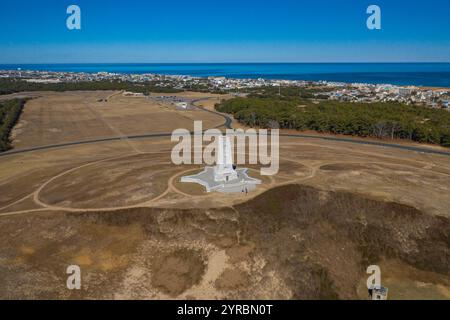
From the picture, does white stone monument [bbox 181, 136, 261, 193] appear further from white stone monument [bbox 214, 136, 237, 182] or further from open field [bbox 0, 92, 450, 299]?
open field [bbox 0, 92, 450, 299]

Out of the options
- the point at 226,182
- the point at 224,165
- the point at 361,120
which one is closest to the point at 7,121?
the point at 224,165

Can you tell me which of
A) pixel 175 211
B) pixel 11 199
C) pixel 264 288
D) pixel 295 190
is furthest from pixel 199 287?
pixel 11 199

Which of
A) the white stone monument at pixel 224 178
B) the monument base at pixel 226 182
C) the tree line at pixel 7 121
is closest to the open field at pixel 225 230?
the monument base at pixel 226 182

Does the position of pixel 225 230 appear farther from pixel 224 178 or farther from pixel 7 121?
pixel 7 121
